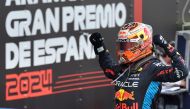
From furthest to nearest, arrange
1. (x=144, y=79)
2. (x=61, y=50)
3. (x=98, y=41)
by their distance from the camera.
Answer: (x=61, y=50)
(x=98, y=41)
(x=144, y=79)

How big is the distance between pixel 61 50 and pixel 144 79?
1.20 m

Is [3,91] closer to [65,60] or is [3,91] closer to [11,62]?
[11,62]

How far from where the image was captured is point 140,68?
5.16m

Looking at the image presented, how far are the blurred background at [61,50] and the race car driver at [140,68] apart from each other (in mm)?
904

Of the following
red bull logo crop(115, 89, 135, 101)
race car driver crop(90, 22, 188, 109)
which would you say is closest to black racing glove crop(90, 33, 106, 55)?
race car driver crop(90, 22, 188, 109)

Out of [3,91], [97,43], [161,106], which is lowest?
[161,106]

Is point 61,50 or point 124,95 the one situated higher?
point 61,50

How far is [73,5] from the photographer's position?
6.11 metres

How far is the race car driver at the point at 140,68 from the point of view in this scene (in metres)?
5.02

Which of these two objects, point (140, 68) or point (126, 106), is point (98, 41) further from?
point (126, 106)

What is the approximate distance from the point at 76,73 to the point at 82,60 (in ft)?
0.50

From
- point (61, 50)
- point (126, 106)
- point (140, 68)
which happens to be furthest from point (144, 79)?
point (61, 50)

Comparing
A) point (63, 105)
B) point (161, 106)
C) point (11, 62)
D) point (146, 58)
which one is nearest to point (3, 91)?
point (11, 62)

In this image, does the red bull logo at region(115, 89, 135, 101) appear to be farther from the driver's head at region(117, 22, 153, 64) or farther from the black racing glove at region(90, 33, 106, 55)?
the black racing glove at region(90, 33, 106, 55)
